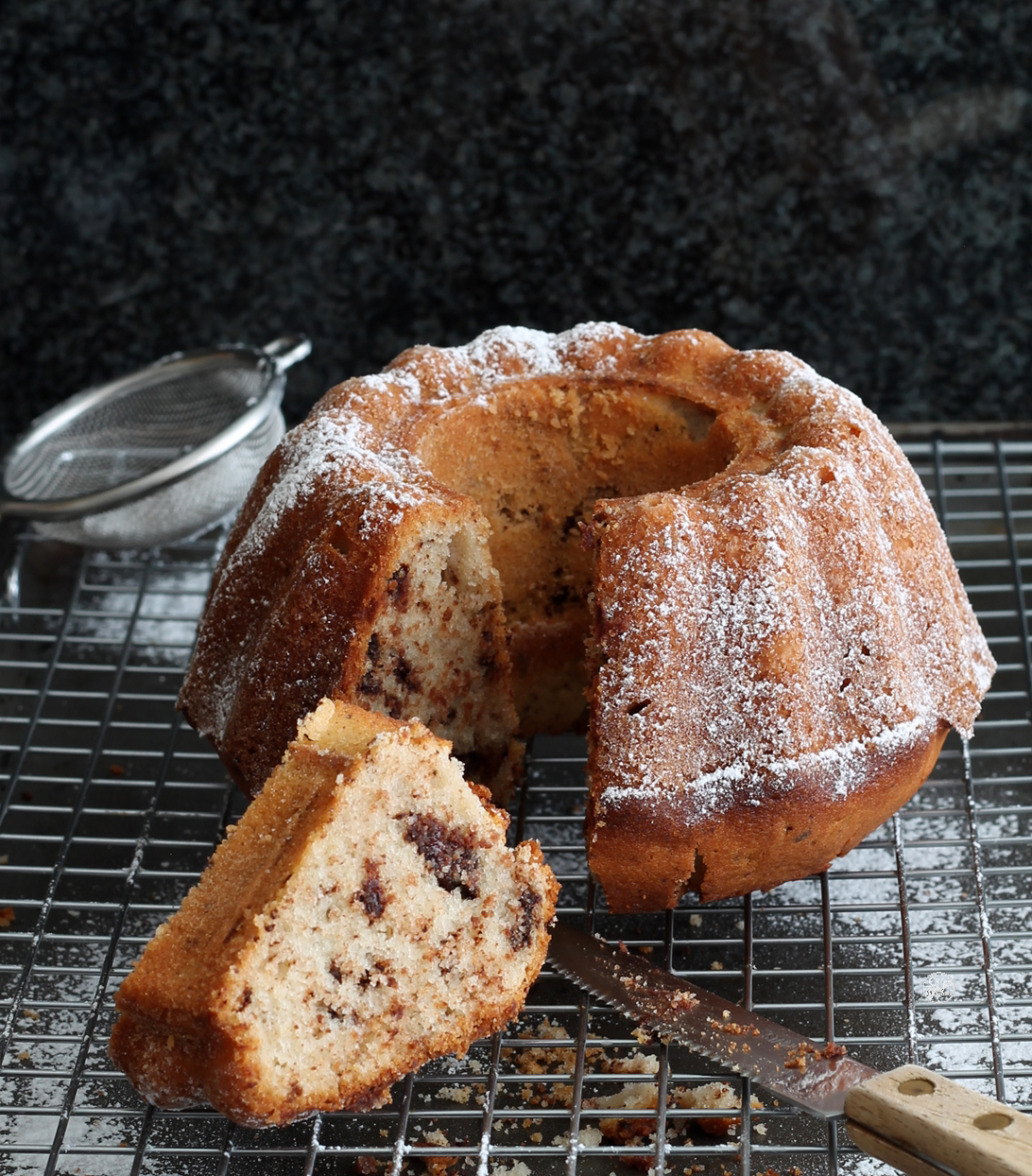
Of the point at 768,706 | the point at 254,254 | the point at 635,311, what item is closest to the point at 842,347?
the point at 635,311

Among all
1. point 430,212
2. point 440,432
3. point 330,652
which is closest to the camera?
point 330,652

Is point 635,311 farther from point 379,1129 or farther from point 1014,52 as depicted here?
point 379,1129

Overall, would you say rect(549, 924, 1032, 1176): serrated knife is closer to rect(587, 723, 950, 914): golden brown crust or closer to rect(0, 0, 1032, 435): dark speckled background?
rect(587, 723, 950, 914): golden brown crust

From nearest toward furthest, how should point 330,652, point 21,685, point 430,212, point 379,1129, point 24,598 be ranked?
point 379,1129, point 330,652, point 21,685, point 24,598, point 430,212

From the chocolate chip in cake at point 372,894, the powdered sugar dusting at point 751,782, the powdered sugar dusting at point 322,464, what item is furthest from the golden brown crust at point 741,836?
the powdered sugar dusting at point 322,464

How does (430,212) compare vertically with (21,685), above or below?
above

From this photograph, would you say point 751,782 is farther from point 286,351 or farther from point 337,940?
point 286,351

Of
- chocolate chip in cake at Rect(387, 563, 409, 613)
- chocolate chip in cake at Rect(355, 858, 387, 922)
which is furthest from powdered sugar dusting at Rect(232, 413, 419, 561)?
chocolate chip in cake at Rect(355, 858, 387, 922)
